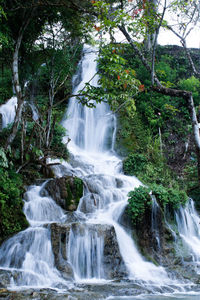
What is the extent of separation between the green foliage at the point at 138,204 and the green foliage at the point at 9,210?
320 centimetres

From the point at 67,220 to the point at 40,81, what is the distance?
11493 mm

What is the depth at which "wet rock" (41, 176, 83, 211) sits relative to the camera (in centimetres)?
806

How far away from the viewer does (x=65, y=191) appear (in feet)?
26.8

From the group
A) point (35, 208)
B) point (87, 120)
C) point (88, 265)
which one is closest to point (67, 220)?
point (35, 208)

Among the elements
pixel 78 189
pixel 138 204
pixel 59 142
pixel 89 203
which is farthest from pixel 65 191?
pixel 59 142

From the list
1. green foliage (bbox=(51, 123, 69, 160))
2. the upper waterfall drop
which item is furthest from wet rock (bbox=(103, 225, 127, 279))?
the upper waterfall drop

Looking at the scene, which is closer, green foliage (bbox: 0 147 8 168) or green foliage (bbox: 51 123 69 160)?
green foliage (bbox: 0 147 8 168)

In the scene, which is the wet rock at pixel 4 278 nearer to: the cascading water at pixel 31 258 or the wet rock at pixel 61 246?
the cascading water at pixel 31 258

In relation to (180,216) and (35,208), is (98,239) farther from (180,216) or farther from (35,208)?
(180,216)

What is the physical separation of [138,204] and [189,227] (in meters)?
2.56

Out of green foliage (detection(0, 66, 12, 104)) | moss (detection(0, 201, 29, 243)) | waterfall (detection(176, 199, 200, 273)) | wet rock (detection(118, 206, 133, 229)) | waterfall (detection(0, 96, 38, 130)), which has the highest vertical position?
green foliage (detection(0, 66, 12, 104))

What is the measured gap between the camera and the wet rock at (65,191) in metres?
8.06

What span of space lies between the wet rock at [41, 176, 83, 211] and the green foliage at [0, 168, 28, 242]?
1.11 metres

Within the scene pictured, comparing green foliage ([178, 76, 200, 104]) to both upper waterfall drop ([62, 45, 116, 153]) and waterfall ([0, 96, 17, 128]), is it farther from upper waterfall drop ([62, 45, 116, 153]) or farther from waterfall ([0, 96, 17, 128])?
waterfall ([0, 96, 17, 128])
